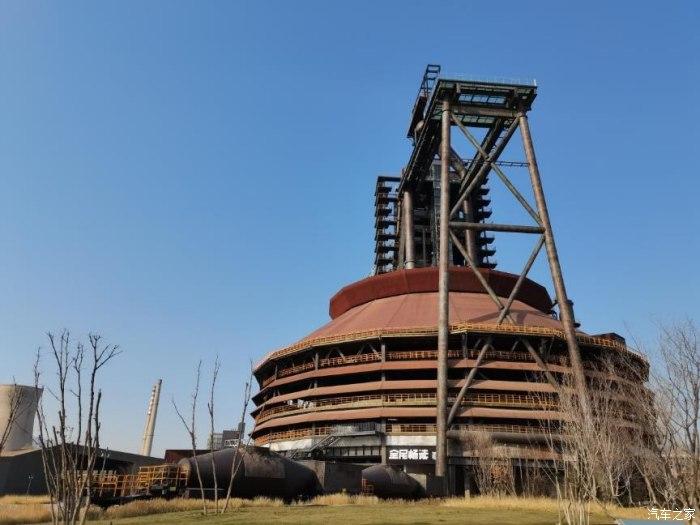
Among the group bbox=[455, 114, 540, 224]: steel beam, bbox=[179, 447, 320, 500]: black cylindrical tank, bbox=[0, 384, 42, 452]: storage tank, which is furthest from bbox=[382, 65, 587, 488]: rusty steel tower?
bbox=[0, 384, 42, 452]: storage tank

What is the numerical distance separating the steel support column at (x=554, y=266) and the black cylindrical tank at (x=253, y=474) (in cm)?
2083

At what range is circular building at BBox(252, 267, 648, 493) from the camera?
4403 cm

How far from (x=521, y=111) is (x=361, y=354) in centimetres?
3164

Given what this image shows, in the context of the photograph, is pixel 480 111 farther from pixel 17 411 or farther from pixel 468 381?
pixel 17 411

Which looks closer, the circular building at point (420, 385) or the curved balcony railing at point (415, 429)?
the curved balcony railing at point (415, 429)

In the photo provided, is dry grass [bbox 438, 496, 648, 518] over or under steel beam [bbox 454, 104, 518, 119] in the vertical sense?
under

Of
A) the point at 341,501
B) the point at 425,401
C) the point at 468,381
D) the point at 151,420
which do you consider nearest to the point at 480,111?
the point at 468,381

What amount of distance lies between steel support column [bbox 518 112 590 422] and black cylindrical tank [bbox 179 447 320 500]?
20828 millimetres

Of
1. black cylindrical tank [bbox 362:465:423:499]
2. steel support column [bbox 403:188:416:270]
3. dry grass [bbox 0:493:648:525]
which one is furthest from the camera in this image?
steel support column [bbox 403:188:416:270]

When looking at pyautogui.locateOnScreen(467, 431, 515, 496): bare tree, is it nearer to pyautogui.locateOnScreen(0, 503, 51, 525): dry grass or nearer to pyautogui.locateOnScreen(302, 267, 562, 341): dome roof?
pyautogui.locateOnScreen(302, 267, 562, 341): dome roof

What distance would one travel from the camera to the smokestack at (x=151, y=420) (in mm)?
98919

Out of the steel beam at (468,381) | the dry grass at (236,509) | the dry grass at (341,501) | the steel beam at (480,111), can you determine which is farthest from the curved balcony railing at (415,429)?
the steel beam at (480,111)

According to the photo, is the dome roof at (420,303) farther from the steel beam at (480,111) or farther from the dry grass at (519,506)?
the dry grass at (519,506)

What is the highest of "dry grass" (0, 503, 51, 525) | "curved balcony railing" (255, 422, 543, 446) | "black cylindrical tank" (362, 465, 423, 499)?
"curved balcony railing" (255, 422, 543, 446)
